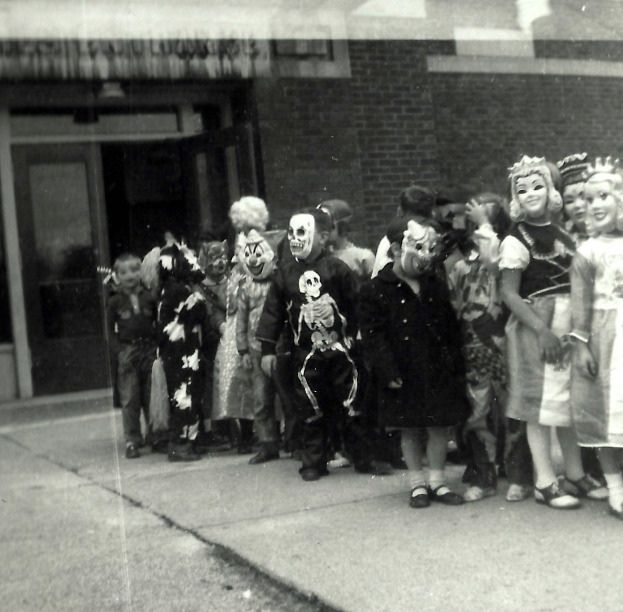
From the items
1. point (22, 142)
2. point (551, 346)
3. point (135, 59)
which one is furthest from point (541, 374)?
point (22, 142)

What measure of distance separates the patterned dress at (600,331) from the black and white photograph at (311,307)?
1 cm

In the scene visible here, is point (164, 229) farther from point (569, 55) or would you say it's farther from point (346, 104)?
point (569, 55)

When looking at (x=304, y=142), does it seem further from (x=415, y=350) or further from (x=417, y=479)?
(x=417, y=479)

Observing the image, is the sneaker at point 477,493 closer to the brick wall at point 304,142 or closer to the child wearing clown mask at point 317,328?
the child wearing clown mask at point 317,328

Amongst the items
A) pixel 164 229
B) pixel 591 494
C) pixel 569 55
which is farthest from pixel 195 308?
pixel 569 55

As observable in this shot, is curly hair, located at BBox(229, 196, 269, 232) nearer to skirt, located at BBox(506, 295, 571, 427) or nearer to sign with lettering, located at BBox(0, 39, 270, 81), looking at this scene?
skirt, located at BBox(506, 295, 571, 427)

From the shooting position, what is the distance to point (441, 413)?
4828mm

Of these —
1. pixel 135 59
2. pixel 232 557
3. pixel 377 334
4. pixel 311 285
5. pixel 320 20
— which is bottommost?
pixel 232 557

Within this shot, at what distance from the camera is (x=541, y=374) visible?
185 inches

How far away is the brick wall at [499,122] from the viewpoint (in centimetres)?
1021

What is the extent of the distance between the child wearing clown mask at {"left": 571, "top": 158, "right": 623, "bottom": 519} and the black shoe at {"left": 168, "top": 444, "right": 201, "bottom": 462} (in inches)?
118

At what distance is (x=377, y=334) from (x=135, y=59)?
6.17m

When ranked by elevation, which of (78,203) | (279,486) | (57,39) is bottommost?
(279,486)

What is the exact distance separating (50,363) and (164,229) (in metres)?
1.82
